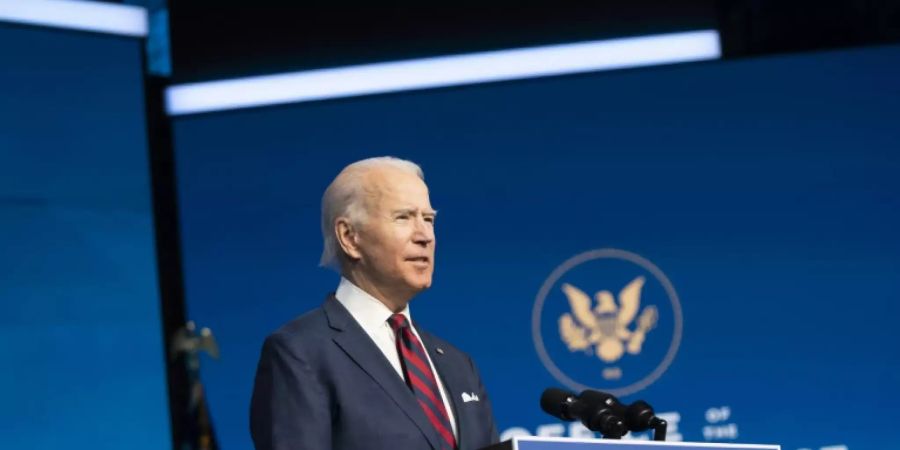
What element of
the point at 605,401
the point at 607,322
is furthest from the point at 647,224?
the point at 605,401

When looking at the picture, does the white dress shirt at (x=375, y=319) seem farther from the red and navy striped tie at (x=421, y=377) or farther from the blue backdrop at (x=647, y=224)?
the blue backdrop at (x=647, y=224)

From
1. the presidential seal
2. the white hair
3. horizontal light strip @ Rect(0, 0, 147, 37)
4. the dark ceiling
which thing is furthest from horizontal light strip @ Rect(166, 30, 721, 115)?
the white hair

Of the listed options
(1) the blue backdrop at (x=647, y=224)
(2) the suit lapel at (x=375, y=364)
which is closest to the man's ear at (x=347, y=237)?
(2) the suit lapel at (x=375, y=364)

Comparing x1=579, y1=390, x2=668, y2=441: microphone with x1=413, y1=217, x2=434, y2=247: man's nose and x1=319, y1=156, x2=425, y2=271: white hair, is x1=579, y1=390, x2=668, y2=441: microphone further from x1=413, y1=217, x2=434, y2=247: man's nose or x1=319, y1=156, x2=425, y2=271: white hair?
x1=319, y1=156, x2=425, y2=271: white hair

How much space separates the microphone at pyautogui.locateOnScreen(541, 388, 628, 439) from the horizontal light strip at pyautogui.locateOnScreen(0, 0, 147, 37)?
8.13ft

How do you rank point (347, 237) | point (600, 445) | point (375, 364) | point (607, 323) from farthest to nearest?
point (607, 323) < point (347, 237) < point (375, 364) < point (600, 445)

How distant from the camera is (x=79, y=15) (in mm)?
4406

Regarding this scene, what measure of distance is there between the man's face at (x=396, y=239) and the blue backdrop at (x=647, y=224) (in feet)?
6.43

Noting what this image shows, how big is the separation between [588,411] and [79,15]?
2635 millimetres

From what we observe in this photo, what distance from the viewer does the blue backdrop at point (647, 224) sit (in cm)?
466

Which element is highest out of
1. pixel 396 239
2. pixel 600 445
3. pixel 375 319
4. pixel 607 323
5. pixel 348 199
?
pixel 607 323

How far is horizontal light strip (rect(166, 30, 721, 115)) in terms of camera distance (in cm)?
467

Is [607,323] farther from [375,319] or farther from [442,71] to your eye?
[375,319]

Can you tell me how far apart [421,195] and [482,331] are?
2.08 metres
